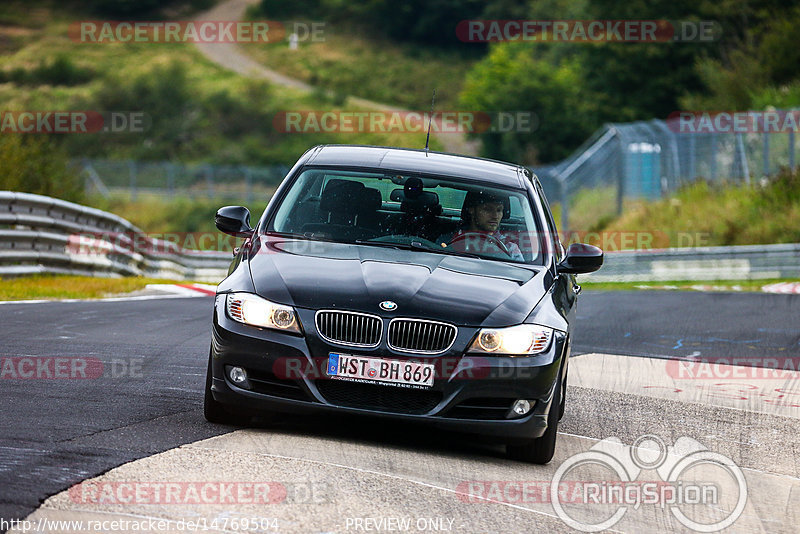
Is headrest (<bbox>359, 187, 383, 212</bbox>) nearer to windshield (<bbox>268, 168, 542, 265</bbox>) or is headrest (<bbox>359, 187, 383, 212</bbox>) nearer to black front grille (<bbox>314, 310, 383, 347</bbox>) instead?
windshield (<bbox>268, 168, 542, 265</bbox>)

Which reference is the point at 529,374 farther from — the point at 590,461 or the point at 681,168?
the point at 681,168

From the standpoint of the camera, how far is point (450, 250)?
778 centimetres

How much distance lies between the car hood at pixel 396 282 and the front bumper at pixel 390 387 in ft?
0.53

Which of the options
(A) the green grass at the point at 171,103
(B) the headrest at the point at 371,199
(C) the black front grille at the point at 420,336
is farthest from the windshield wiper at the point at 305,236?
(A) the green grass at the point at 171,103

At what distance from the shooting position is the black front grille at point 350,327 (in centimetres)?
666

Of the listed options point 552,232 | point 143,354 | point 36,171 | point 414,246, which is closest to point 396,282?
point 414,246

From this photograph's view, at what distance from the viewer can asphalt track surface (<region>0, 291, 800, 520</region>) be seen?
6035 millimetres

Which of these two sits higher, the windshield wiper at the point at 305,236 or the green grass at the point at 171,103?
the windshield wiper at the point at 305,236

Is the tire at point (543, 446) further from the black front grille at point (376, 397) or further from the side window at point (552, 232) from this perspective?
the side window at point (552, 232)

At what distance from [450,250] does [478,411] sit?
1293 mm

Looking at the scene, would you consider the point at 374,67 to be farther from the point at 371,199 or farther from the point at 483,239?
the point at 483,239

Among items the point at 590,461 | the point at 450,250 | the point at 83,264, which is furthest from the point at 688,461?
the point at 83,264

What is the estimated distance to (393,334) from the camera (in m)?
6.65

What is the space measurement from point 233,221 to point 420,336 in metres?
1.80
